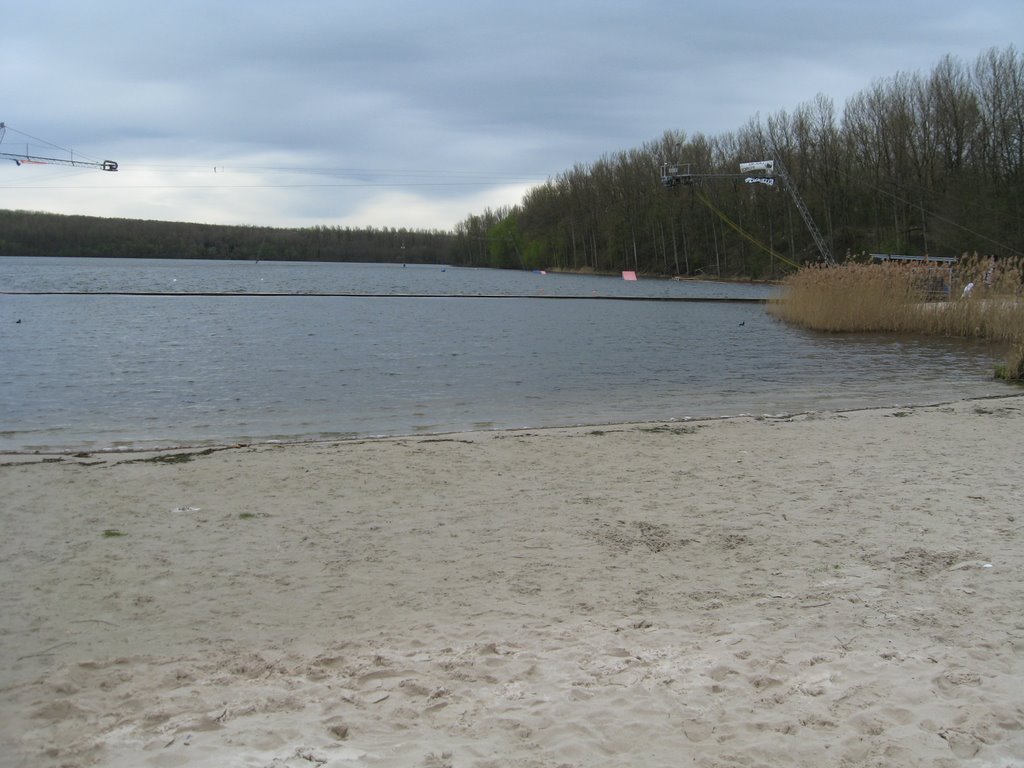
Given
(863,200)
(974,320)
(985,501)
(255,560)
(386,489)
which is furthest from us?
(863,200)

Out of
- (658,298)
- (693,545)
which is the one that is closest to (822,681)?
(693,545)

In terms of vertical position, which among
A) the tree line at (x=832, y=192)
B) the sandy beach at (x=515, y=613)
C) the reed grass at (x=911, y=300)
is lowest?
the sandy beach at (x=515, y=613)

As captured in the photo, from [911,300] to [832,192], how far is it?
48529 millimetres

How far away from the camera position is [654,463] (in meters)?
8.47

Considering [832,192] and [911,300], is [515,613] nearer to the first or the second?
[911,300]

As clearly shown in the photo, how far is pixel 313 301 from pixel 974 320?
34.2 metres

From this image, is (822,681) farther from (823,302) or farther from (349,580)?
(823,302)

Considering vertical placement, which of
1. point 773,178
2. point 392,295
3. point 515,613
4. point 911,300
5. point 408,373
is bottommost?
point 515,613

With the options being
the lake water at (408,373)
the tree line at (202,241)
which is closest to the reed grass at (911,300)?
the lake water at (408,373)

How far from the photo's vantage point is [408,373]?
60.3 feet

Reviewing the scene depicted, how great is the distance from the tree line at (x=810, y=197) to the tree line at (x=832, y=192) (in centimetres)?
11

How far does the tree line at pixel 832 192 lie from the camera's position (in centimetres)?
5412

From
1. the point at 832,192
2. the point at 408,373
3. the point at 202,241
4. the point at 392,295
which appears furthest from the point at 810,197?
the point at 202,241

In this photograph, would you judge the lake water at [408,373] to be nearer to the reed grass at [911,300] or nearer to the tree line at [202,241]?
the reed grass at [911,300]
